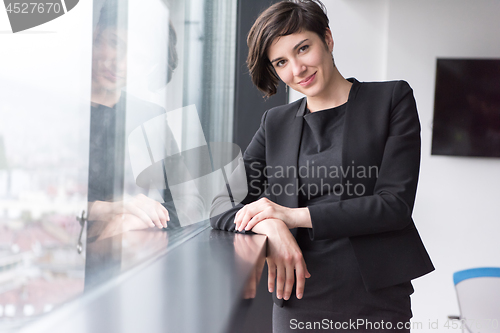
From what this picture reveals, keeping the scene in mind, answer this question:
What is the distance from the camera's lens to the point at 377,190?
0.95 m

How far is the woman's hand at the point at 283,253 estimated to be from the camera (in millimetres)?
899

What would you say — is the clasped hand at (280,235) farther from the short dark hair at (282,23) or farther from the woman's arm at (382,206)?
the short dark hair at (282,23)

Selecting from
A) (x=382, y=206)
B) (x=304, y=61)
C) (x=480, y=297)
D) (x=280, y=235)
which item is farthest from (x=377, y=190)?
(x=480, y=297)

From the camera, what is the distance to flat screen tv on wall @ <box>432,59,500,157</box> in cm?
243

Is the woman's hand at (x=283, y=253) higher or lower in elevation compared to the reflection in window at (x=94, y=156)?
lower

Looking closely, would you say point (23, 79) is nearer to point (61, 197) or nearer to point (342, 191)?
point (61, 197)

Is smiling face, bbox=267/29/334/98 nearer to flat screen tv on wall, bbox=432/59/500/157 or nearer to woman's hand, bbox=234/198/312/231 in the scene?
woman's hand, bbox=234/198/312/231

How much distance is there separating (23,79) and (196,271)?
38 centimetres

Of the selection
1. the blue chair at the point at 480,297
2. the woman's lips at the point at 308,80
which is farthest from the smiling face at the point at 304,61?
the blue chair at the point at 480,297

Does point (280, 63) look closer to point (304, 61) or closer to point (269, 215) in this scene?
point (304, 61)

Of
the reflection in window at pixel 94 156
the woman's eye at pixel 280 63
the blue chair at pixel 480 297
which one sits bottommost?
the blue chair at pixel 480 297

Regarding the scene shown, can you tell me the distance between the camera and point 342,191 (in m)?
0.98

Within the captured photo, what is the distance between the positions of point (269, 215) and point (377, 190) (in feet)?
0.89

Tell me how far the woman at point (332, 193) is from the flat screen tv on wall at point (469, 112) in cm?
159
